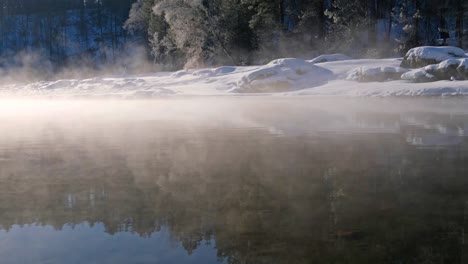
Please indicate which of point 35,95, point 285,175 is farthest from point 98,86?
point 285,175

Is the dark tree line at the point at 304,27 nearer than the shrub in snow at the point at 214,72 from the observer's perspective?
No

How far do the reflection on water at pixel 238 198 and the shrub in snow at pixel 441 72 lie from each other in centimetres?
1218

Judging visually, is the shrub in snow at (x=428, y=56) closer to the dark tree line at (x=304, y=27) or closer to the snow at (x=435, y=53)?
the snow at (x=435, y=53)

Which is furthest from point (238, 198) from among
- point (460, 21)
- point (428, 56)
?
point (460, 21)

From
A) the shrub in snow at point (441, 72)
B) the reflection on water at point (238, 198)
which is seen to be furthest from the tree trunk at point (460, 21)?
the reflection on water at point (238, 198)

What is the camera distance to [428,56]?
22547 millimetres

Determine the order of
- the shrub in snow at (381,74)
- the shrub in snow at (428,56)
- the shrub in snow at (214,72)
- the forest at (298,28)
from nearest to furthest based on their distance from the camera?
the shrub in snow at (381,74)
the shrub in snow at (428,56)
the shrub in snow at (214,72)
the forest at (298,28)

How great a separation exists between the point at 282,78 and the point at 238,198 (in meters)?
19.4

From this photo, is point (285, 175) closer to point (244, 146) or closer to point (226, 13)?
point (244, 146)

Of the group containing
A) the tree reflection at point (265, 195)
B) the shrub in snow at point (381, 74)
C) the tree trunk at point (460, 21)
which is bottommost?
the tree reflection at point (265, 195)

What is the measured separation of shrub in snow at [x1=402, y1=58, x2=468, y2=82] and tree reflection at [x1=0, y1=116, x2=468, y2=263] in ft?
45.8

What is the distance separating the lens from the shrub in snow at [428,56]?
885 inches

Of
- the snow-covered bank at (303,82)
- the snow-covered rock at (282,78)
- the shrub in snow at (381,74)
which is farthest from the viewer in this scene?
the snow-covered rock at (282,78)

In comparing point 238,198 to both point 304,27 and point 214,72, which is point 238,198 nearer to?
point 214,72
